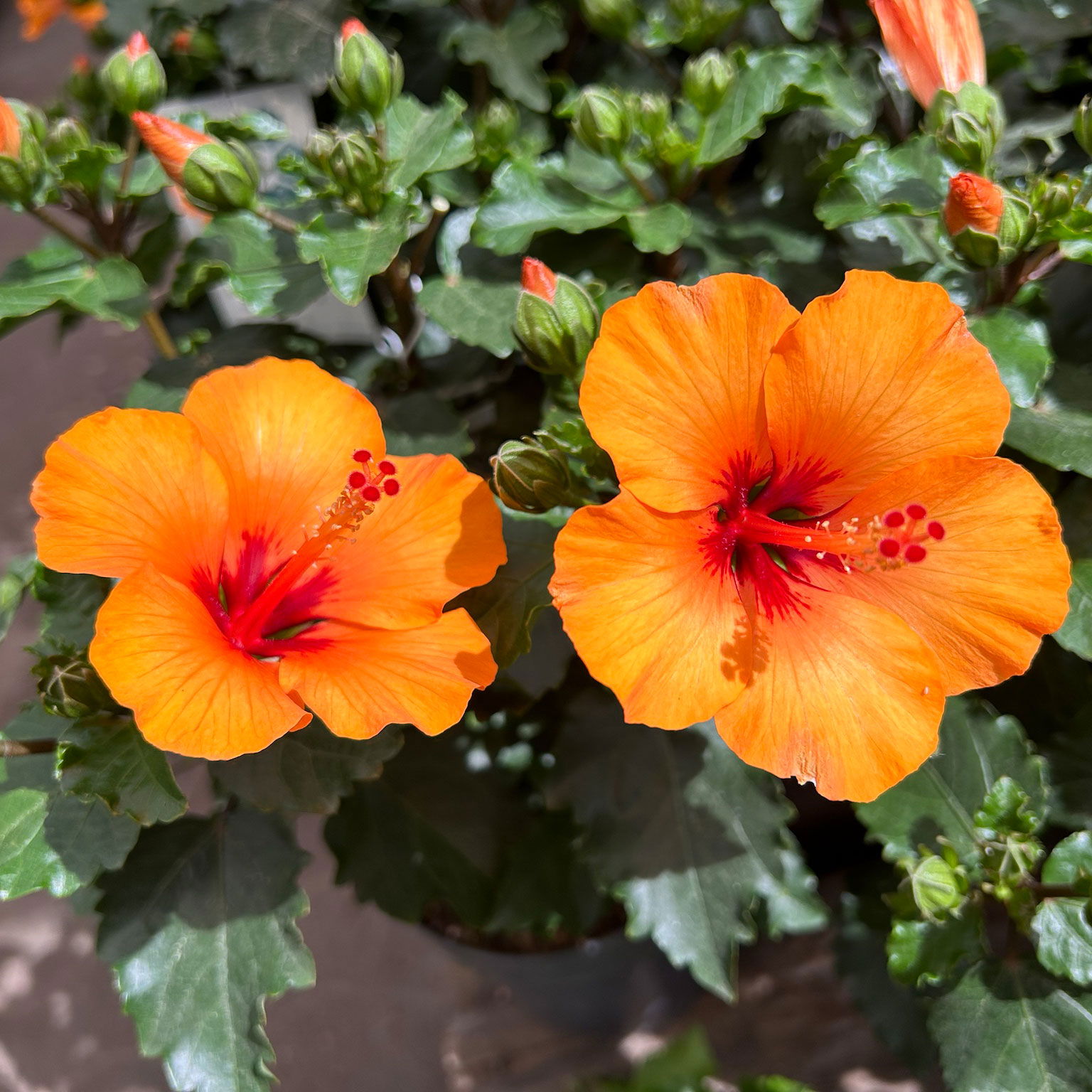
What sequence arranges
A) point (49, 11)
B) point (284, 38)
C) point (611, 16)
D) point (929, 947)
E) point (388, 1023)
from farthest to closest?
point (49, 11)
point (388, 1023)
point (284, 38)
point (611, 16)
point (929, 947)

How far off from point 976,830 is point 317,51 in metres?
1.03

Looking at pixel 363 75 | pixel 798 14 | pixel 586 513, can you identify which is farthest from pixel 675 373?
pixel 798 14

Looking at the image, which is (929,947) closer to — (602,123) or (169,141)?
(602,123)

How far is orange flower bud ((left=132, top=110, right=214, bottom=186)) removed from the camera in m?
0.72

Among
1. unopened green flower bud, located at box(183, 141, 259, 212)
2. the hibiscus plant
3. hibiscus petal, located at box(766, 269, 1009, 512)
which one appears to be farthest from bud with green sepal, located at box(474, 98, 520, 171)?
hibiscus petal, located at box(766, 269, 1009, 512)

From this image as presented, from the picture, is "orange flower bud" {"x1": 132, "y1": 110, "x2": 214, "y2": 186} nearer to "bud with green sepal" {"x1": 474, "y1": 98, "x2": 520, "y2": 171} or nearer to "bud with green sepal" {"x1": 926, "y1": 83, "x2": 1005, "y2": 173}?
"bud with green sepal" {"x1": 474, "y1": 98, "x2": 520, "y2": 171}

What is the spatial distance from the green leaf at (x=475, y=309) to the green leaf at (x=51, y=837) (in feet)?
1.48

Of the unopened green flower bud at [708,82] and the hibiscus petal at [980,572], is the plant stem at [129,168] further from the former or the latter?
the hibiscus petal at [980,572]

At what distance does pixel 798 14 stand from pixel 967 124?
0.27m

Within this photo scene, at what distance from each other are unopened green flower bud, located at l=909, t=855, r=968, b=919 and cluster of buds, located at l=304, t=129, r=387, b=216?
2.17 ft

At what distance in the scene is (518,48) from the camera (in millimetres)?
988

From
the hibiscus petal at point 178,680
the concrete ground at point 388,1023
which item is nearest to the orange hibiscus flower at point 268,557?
the hibiscus petal at point 178,680

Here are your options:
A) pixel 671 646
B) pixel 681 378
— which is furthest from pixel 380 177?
pixel 671 646

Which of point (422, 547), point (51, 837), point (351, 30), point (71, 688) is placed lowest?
point (51, 837)
